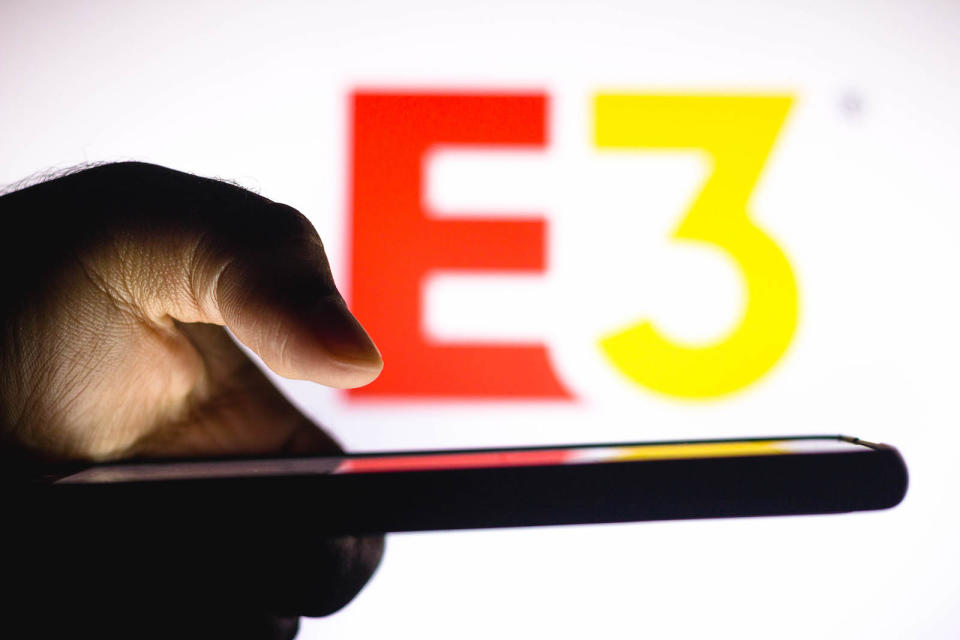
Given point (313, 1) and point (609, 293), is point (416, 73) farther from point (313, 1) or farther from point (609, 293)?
point (609, 293)

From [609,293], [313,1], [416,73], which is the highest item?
[313,1]

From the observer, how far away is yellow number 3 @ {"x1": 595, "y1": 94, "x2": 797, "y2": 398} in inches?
44.7

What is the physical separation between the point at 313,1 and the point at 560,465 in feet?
3.86

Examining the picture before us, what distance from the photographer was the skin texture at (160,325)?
1.41 ft

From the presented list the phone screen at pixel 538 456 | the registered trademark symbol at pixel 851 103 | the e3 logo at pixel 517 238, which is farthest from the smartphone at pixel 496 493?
the registered trademark symbol at pixel 851 103

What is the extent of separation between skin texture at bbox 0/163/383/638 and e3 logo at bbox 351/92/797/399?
1.48ft

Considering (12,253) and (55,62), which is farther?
(55,62)

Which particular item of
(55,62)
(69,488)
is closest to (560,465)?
(69,488)

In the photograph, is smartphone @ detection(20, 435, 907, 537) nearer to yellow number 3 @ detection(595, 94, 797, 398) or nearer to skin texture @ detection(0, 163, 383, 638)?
skin texture @ detection(0, 163, 383, 638)

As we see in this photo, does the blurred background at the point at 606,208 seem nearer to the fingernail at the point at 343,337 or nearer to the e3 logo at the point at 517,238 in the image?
the e3 logo at the point at 517,238

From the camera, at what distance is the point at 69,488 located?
0.33 meters

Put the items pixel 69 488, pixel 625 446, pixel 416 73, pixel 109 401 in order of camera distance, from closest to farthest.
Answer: pixel 69 488, pixel 625 446, pixel 109 401, pixel 416 73

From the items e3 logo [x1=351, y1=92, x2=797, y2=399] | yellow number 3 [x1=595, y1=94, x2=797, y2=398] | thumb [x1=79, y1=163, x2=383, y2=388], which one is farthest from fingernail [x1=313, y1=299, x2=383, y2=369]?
yellow number 3 [x1=595, y1=94, x2=797, y2=398]

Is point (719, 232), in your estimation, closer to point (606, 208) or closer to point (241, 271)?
point (606, 208)
